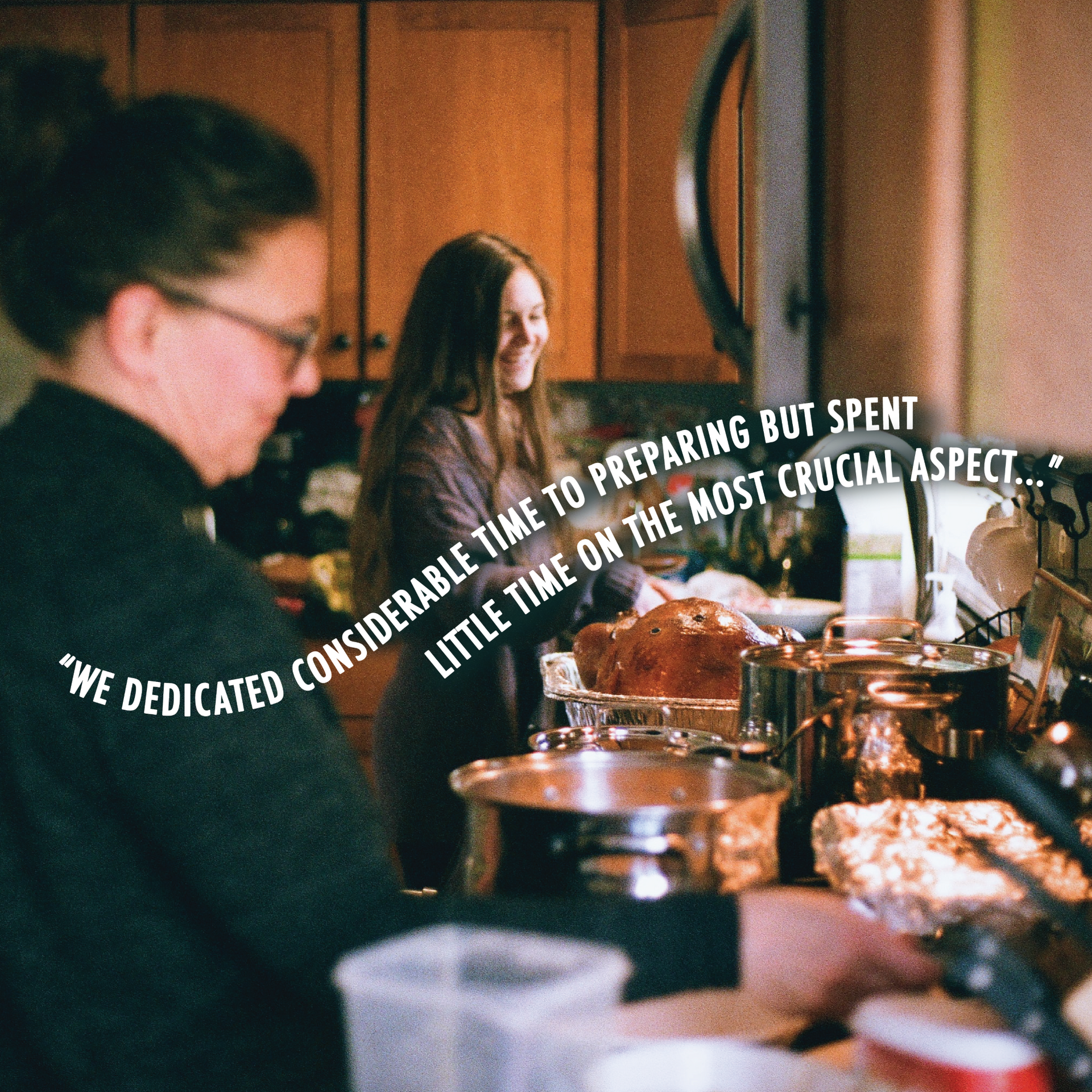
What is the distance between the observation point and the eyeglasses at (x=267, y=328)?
0.79 meters

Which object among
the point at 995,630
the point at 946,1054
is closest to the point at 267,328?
the point at 946,1054

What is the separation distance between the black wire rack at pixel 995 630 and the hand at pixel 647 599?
19.3 inches

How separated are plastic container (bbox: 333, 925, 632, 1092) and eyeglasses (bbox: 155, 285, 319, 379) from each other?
41 centimetres

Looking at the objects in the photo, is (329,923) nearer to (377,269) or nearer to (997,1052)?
(997,1052)

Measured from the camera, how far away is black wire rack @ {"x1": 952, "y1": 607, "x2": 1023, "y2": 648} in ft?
4.71

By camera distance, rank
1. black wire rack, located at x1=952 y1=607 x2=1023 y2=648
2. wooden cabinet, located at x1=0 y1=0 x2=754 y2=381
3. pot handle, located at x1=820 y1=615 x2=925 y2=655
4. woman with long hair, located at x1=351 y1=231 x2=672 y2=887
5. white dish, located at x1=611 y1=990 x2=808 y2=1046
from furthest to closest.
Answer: wooden cabinet, located at x1=0 y1=0 x2=754 y2=381, woman with long hair, located at x1=351 y1=231 x2=672 y2=887, black wire rack, located at x1=952 y1=607 x2=1023 y2=648, pot handle, located at x1=820 y1=615 x2=925 y2=655, white dish, located at x1=611 y1=990 x2=808 y2=1046

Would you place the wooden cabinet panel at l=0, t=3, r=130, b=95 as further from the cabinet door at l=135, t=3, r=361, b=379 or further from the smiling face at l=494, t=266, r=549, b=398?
the smiling face at l=494, t=266, r=549, b=398

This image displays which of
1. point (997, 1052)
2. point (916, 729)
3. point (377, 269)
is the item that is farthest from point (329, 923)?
point (377, 269)

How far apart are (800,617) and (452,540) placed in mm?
578

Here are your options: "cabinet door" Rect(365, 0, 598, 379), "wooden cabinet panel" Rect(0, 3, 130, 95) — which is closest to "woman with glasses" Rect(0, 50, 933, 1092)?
"cabinet door" Rect(365, 0, 598, 379)

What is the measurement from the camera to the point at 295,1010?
2.39ft

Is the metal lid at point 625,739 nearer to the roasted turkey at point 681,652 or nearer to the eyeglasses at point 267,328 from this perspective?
the roasted turkey at point 681,652

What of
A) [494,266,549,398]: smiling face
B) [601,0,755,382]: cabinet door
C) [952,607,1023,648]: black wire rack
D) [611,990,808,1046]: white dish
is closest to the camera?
[611,990,808,1046]: white dish

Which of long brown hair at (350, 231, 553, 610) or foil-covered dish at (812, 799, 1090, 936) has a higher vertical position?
long brown hair at (350, 231, 553, 610)
